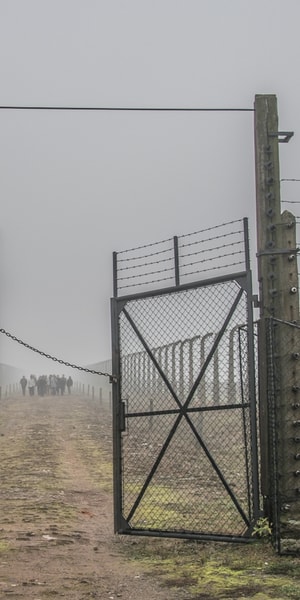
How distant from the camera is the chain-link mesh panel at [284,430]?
767cm

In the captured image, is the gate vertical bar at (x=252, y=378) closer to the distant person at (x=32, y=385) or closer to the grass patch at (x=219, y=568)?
the grass patch at (x=219, y=568)

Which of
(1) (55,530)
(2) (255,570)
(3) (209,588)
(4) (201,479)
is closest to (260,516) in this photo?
(2) (255,570)

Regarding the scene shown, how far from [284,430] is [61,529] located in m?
3.38

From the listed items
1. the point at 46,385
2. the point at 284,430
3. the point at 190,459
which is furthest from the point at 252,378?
the point at 46,385

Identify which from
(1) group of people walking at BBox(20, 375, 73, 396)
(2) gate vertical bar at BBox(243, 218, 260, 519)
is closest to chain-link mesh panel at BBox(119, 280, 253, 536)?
(2) gate vertical bar at BBox(243, 218, 260, 519)

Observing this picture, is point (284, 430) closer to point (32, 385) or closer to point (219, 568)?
point (219, 568)

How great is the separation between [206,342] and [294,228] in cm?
1118

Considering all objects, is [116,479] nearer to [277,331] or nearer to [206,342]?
[277,331]

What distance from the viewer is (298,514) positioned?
7770 millimetres

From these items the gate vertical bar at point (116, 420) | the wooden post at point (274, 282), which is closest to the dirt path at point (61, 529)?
the gate vertical bar at point (116, 420)

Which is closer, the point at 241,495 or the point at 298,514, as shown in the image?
the point at 298,514

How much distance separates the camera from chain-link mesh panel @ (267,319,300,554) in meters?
7.67

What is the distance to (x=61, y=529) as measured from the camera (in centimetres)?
943

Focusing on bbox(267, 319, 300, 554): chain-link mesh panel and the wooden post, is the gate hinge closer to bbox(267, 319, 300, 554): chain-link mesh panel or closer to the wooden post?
the wooden post
